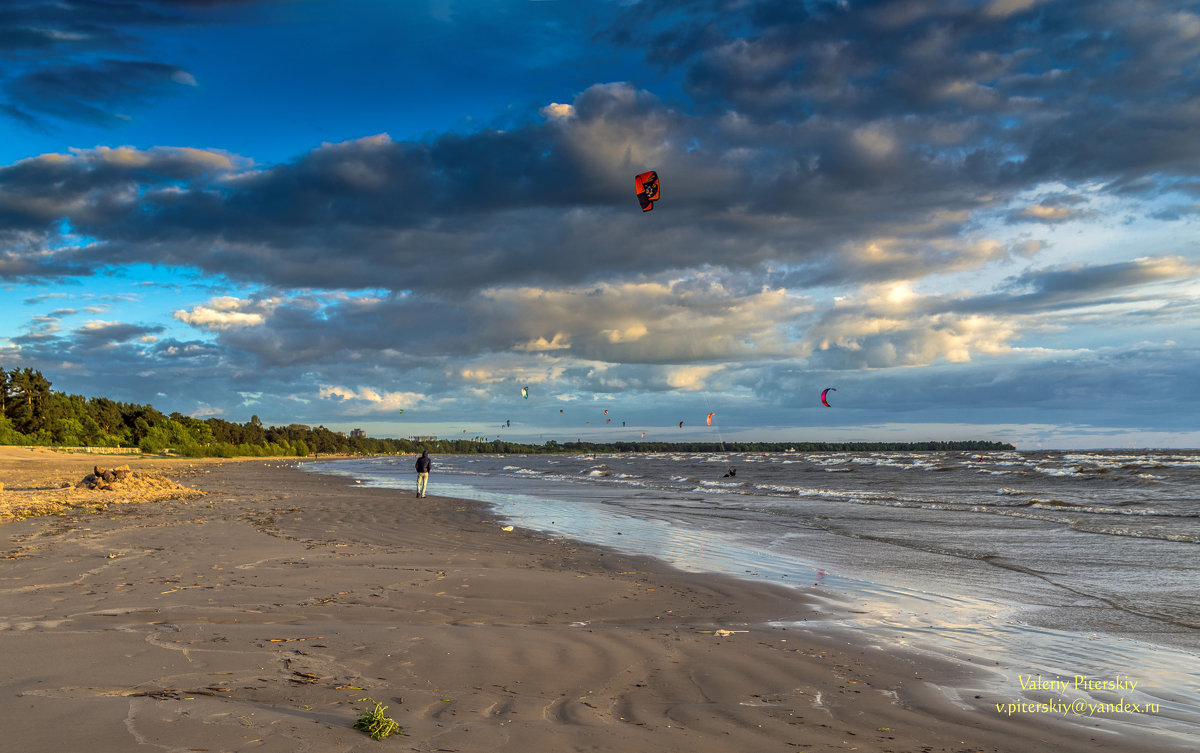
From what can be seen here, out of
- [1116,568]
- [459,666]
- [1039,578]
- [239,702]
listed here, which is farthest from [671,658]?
[1116,568]

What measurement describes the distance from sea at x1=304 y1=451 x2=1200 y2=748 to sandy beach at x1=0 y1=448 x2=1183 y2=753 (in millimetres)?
761

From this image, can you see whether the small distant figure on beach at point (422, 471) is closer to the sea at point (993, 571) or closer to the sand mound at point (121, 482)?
the sea at point (993, 571)

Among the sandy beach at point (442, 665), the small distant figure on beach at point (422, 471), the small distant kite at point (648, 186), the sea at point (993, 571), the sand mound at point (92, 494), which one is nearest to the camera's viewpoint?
the sandy beach at point (442, 665)

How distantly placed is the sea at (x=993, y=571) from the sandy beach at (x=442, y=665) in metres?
0.76

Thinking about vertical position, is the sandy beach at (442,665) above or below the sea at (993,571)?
above

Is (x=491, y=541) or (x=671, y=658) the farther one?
(x=491, y=541)

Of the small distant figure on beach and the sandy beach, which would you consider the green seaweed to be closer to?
the sandy beach

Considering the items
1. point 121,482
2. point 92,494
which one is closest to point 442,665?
point 92,494

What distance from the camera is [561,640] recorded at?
7.43 m

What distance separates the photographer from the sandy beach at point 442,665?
4.52 m

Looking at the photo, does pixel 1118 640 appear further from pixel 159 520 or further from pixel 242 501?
pixel 242 501

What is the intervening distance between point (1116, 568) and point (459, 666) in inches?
571

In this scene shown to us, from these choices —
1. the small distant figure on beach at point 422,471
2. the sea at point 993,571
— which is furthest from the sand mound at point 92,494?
the sea at point 993,571

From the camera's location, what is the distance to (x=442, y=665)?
616 centimetres
